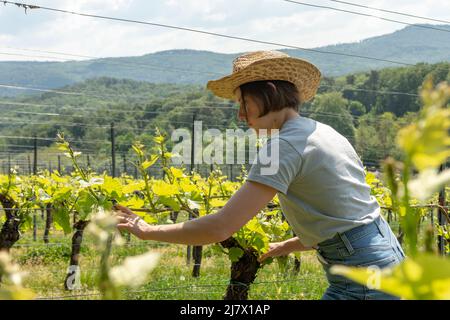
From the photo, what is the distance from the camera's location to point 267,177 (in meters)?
1.70

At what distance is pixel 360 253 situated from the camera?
1.83m

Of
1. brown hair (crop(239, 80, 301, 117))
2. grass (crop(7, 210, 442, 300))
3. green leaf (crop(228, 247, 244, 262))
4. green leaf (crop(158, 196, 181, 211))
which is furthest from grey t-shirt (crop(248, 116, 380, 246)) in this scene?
grass (crop(7, 210, 442, 300))

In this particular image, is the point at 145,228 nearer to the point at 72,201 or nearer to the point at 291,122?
the point at 291,122

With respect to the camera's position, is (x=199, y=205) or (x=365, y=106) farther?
(x=365, y=106)

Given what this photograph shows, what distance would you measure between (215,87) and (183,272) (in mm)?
5324

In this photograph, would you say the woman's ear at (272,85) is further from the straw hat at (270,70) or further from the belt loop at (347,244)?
the belt loop at (347,244)

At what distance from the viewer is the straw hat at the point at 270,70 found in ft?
6.93

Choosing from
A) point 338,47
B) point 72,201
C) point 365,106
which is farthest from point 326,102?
point 338,47

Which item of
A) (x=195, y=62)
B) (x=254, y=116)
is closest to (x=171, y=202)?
(x=254, y=116)

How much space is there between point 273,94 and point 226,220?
57cm

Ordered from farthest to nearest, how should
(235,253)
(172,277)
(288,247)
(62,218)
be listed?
(172,277) → (62,218) → (235,253) → (288,247)

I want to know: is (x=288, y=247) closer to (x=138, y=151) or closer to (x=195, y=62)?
(x=138, y=151)

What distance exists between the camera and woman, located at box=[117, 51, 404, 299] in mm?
1691

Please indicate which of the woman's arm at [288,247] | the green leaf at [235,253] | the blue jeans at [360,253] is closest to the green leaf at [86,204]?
the green leaf at [235,253]
